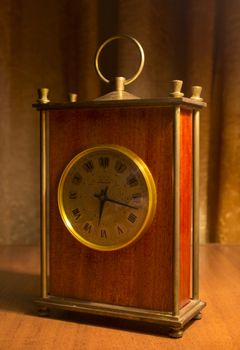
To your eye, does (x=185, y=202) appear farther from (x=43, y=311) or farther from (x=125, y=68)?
(x=125, y=68)

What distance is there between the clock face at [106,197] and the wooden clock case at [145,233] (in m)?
0.02

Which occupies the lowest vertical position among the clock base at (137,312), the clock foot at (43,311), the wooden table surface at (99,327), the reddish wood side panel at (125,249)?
the wooden table surface at (99,327)

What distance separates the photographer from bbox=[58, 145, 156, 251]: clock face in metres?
1.26

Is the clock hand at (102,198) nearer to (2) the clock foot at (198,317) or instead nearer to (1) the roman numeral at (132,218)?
(1) the roman numeral at (132,218)

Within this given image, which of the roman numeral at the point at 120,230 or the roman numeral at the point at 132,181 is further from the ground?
the roman numeral at the point at 132,181

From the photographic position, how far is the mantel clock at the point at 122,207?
1253 mm

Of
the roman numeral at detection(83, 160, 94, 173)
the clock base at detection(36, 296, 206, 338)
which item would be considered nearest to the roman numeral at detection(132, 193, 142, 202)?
the roman numeral at detection(83, 160, 94, 173)

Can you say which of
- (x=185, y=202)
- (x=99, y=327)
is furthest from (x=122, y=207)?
(x=99, y=327)

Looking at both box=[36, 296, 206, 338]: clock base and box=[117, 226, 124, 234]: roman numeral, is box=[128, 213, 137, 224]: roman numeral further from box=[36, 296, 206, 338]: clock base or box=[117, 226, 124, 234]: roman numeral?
box=[36, 296, 206, 338]: clock base

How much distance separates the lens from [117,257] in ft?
4.27

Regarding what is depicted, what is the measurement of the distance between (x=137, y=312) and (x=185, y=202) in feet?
0.81

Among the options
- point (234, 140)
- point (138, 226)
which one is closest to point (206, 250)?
point (234, 140)

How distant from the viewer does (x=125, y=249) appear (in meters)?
1.29

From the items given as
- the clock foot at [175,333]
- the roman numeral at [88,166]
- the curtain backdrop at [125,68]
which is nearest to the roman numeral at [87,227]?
the roman numeral at [88,166]
